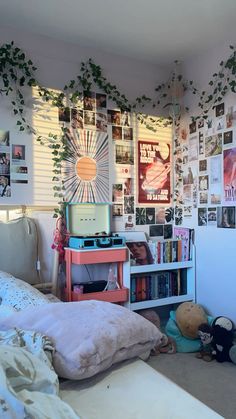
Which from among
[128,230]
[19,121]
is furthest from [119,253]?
[19,121]

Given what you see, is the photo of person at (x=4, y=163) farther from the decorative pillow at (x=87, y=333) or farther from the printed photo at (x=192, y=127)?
the printed photo at (x=192, y=127)

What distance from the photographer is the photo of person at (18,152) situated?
247 centimetres

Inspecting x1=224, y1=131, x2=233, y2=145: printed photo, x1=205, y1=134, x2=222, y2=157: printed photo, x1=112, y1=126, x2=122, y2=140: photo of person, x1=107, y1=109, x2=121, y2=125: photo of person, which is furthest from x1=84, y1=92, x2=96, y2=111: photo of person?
x1=224, y1=131, x2=233, y2=145: printed photo

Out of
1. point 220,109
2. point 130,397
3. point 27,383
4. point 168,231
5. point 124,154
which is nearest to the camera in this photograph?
point 27,383

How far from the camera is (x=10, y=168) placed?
8.03 feet

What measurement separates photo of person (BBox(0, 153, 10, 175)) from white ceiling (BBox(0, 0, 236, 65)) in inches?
38.5

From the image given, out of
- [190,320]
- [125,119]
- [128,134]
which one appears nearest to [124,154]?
[128,134]

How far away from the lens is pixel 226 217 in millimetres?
2629

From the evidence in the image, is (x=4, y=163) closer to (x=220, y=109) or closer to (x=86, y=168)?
(x=86, y=168)

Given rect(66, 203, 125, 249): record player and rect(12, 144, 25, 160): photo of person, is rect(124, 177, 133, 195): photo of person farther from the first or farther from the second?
rect(12, 144, 25, 160): photo of person

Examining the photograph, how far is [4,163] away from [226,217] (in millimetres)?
1784

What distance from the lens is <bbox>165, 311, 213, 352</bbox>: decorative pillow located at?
7.98ft

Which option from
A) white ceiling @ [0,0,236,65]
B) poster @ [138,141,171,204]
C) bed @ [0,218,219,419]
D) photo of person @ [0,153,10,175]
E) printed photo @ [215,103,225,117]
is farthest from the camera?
poster @ [138,141,171,204]

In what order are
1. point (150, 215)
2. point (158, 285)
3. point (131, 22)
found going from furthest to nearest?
point (150, 215) → point (158, 285) → point (131, 22)
